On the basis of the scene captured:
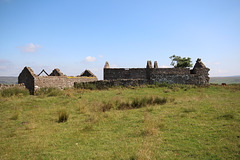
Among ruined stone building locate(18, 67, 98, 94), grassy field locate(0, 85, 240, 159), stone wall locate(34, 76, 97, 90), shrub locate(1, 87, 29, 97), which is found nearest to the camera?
grassy field locate(0, 85, 240, 159)

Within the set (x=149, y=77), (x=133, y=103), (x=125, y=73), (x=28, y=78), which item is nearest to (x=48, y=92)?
(x=28, y=78)

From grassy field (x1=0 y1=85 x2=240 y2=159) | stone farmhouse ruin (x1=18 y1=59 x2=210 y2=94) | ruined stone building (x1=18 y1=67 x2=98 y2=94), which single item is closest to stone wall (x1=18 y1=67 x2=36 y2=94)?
ruined stone building (x1=18 y1=67 x2=98 y2=94)

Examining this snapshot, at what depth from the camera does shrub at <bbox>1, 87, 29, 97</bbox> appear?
14477mm

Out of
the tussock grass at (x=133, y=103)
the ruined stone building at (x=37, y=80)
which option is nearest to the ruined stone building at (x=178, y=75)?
the ruined stone building at (x=37, y=80)

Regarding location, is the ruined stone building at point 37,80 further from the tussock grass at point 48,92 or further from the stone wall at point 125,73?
the stone wall at point 125,73

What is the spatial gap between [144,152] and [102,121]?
3.68m

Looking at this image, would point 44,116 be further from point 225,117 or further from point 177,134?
point 225,117

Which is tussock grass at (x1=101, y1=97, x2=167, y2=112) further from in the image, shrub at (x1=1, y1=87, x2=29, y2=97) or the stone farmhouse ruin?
shrub at (x1=1, y1=87, x2=29, y2=97)

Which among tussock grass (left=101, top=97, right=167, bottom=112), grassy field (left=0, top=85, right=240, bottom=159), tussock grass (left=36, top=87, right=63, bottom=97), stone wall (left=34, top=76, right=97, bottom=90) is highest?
stone wall (left=34, top=76, right=97, bottom=90)

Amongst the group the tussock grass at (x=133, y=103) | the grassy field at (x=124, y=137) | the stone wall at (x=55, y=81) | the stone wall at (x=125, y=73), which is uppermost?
the stone wall at (x=125, y=73)

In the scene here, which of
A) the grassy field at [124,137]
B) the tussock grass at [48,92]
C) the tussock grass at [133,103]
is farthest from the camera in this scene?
the tussock grass at [48,92]

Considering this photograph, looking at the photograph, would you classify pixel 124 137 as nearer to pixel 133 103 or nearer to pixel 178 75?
pixel 133 103

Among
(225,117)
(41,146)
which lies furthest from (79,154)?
(225,117)

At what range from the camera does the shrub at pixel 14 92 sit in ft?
47.5
